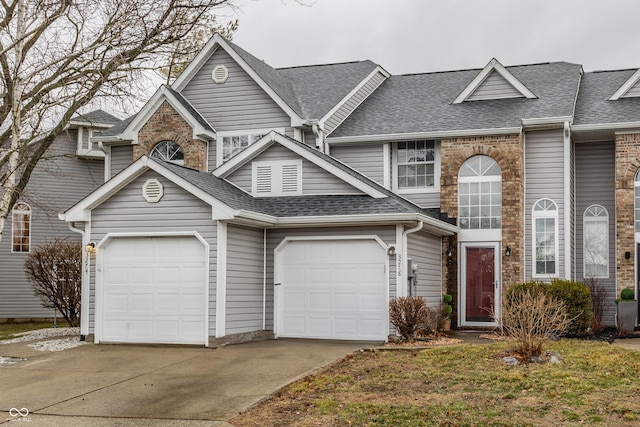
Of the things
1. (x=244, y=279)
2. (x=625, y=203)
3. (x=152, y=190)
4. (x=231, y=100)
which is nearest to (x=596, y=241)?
(x=625, y=203)

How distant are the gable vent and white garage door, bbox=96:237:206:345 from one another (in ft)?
2.75

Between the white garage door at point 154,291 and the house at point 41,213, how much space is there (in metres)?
10.2

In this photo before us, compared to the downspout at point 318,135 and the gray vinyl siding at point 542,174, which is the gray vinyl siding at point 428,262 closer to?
the gray vinyl siding at point 542,174

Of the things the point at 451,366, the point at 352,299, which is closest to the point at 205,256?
the point at 352,299

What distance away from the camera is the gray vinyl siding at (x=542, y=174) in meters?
19.6

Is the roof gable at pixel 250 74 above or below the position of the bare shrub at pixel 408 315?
above

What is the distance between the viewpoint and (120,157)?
74.5ft

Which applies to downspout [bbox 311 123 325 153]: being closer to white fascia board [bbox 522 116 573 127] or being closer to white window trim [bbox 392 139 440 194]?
white window trim [bbox 392 139 440 194]

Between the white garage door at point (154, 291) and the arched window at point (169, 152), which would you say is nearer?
the white garage door at point (154, 291)

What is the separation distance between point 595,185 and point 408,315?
25.9 feet

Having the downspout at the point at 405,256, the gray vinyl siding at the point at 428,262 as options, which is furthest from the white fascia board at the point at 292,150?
the gray vinyl siding at the point at 428,262

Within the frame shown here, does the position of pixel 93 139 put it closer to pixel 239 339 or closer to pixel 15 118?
pixel 15 118

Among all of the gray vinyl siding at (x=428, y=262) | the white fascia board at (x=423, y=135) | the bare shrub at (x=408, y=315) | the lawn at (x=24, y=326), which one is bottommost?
the lawn at (x=24, y=326)

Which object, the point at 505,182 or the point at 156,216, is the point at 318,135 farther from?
the point at 156,216
